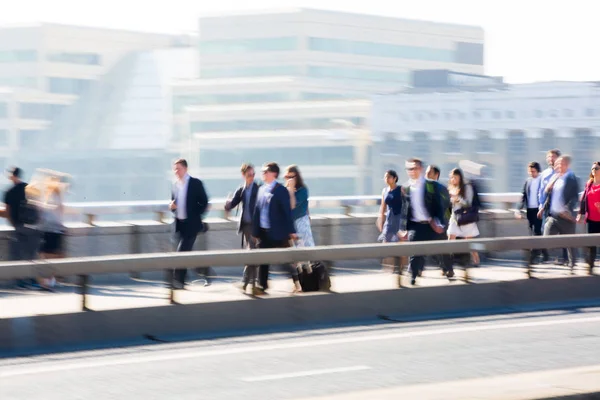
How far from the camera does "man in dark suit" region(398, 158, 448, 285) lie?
47.4ft

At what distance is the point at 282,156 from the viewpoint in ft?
449

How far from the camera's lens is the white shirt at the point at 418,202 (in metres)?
14.4

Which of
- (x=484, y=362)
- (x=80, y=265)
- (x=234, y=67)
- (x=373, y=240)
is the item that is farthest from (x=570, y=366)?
(x=234, y=67)

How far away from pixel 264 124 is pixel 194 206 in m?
126

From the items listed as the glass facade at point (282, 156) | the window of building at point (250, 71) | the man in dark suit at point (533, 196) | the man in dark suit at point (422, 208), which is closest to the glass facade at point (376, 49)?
the window of building at point (250, 71)

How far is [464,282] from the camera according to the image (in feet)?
44.6

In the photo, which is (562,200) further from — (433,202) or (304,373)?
(304,373)

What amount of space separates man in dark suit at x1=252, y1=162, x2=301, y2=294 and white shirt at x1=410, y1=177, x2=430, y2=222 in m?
1.93

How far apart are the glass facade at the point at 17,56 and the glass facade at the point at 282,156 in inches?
948

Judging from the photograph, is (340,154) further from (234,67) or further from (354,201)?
(354,201)

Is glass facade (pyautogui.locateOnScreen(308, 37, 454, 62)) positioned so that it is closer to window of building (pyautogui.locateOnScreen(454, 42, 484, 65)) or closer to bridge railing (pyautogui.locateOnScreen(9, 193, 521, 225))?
window of building (pyautogui.locateOnScreen(454, 42, 484, 65))

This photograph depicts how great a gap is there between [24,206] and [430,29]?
148163mm

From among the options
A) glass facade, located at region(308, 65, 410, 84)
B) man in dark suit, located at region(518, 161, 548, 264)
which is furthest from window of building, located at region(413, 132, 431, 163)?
man in dark suit, located at region(518, 161, 548, 264)

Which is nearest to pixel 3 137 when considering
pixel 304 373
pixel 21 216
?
pixel 21 216
